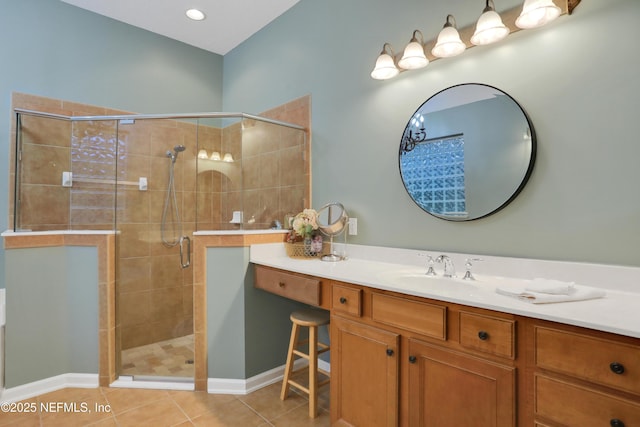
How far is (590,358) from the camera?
39.7 inches

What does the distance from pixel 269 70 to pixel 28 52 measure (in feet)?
6.32

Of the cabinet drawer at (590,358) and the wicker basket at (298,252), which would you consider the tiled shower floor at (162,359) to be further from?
the cabinet drawer at (590,358)

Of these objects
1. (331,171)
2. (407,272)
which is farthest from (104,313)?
(407,272)

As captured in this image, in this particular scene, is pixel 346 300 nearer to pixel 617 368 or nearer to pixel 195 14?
pixel 617 368

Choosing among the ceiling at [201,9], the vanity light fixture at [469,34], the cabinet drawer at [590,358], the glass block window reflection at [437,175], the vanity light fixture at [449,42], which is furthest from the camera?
the ceiling at [201,9]

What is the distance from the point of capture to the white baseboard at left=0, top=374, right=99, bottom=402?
2186 mm

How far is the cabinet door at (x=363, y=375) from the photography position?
1536mm

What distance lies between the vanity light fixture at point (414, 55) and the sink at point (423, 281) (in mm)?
1169

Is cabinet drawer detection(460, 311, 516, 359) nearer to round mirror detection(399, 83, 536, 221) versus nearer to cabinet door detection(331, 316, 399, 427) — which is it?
cabinet door detection(331, 316, 399, 427)

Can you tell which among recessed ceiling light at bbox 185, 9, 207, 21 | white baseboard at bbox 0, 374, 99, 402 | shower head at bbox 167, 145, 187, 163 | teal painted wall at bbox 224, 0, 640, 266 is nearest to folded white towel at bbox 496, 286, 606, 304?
teal painted wall at bbox 224, 0, 640, 266

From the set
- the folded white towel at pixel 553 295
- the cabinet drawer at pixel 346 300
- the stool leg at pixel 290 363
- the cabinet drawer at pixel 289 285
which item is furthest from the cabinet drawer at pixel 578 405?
the stool leg at pixel 290 363

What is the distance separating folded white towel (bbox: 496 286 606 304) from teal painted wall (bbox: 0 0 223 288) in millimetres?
3415

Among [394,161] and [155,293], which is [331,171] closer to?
[394,161]

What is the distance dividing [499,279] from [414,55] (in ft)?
4.20
